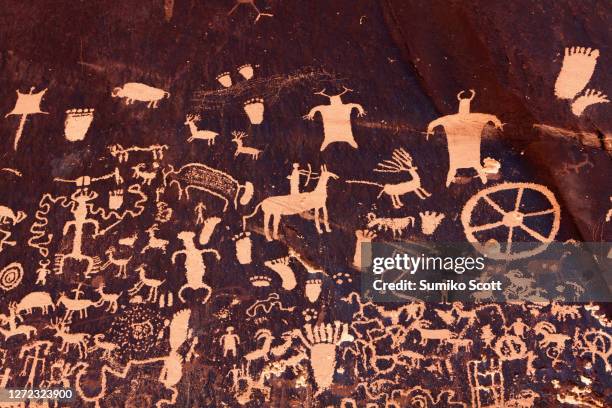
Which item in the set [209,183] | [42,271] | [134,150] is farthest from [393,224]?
[42,271]

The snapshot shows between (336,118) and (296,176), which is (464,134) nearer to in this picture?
(336,118)

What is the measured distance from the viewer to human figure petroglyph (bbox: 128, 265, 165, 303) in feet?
4.93

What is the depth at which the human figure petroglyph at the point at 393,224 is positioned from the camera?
4.99ft

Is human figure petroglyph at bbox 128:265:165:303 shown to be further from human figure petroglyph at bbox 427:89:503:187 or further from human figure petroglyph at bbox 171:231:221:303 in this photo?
human figure petroglyph at bbox 427:89:503:187

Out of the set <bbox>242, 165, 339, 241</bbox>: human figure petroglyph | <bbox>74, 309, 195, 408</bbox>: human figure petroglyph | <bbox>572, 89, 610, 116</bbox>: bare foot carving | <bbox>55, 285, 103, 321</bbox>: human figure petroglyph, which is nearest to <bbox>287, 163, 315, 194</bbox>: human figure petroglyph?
<bbox>242, 165, 339, 241</bbox>: human figure petroglyph

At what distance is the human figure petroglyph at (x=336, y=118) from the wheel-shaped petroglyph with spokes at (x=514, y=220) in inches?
12.5

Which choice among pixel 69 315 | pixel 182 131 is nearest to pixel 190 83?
pixel 182 131

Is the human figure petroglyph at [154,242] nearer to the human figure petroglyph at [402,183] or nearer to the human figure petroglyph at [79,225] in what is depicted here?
the human figure petroglyph at [79,225]

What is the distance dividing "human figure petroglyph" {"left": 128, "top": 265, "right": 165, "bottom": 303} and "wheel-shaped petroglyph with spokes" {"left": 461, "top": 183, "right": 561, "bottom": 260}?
70cm

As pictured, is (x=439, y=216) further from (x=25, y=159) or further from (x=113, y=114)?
(x=25, y=159)

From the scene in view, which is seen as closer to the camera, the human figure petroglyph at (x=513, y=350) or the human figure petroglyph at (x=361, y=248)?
the human figure petroglyph at (x=513, y=350)

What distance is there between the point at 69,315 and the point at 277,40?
0.84 meters

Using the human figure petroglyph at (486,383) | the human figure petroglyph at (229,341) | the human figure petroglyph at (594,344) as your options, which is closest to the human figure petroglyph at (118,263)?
the human figure petroglyph at (229,341)

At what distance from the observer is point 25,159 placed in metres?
1.66
